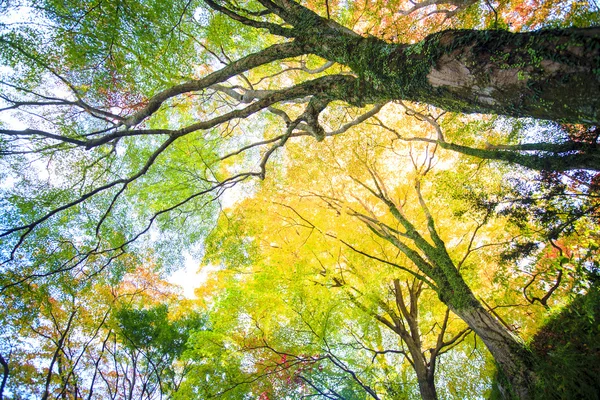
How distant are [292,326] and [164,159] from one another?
212 inches

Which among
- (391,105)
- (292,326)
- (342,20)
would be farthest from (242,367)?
(342,20)

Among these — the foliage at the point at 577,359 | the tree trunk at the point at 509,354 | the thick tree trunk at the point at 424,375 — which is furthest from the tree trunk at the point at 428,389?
the foliage at the point at 577,359

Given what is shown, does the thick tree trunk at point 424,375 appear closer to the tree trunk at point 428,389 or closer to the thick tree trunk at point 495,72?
the tree trunk at point 428,389

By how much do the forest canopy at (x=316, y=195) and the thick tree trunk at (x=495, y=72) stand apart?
1 centimetres

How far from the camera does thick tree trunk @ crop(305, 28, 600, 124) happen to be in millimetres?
1564

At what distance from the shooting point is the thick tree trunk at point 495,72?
1564mm

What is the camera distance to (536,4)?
5.30 metres

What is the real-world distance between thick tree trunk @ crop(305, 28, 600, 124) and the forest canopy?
0.04 feet

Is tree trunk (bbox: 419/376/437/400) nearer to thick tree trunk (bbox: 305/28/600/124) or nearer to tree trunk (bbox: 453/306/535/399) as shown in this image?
tree trunk (bbox: 453/306/535/399)

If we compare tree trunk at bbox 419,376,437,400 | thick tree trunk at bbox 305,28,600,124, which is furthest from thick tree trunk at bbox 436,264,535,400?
thick tree trunk at bbox 305,28,600,124

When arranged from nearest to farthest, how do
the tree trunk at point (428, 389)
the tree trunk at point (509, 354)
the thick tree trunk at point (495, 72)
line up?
the thick tree trunk at point (495, 72) < the tree trunk at point (509, 354) < the tree trunk at point (428, 389)

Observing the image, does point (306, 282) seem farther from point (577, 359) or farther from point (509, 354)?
point (577, 359)

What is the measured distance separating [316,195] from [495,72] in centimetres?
537

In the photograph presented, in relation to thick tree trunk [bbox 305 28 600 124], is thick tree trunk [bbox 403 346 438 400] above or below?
below
